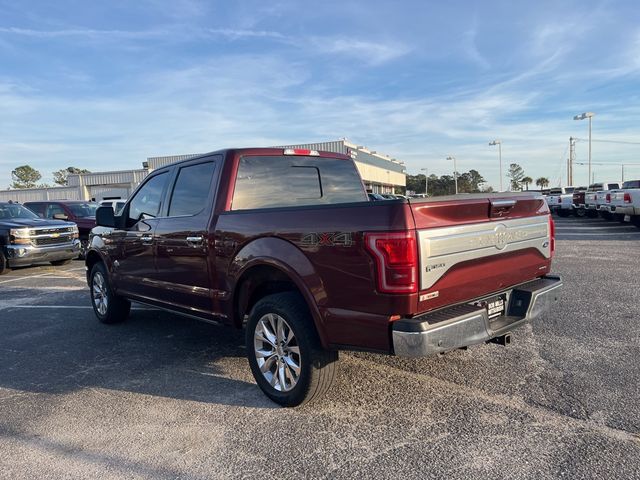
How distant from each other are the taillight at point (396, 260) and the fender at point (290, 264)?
1.68 ft

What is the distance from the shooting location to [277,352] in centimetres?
386

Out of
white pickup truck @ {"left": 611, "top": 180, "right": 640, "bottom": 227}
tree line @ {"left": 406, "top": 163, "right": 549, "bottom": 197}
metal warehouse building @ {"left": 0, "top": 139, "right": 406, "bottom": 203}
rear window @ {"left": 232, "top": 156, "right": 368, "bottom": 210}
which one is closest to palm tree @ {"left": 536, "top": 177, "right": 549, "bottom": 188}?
tree line @ {"left": 406, "top": 163, "right": 549, "bottom": 197}

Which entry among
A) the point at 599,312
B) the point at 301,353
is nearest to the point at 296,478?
the point at 301,353

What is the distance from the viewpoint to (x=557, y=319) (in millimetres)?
5875

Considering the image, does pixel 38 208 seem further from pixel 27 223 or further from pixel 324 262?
pixel 324 262

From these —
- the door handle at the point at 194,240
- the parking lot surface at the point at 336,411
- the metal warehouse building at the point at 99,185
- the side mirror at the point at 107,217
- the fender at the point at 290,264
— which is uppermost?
the metal warehouse building at the point at 99,185

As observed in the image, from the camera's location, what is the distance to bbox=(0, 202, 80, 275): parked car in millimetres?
11742

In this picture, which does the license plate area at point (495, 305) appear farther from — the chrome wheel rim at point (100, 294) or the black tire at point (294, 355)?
the chrome wheel rim at point (100, 294)

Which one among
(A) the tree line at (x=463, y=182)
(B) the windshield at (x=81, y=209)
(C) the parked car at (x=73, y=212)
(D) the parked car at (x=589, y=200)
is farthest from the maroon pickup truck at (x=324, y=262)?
(A) the tree line at (x=463, y=182)

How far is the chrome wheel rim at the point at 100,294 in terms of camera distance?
6.46m

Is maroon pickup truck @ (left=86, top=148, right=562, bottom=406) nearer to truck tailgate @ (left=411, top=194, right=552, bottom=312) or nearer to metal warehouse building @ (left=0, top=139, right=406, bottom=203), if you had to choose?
truck tailgate @ (left=411, top=194, right=552, bottom=312)

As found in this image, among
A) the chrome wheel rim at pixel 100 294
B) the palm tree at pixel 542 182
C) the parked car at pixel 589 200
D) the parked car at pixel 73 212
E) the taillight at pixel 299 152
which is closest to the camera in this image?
the taillight at pixel 299 152

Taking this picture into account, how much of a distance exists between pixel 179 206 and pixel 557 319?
176 inches

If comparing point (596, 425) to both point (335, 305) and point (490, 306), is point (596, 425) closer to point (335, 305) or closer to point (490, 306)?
point (490, 306)
